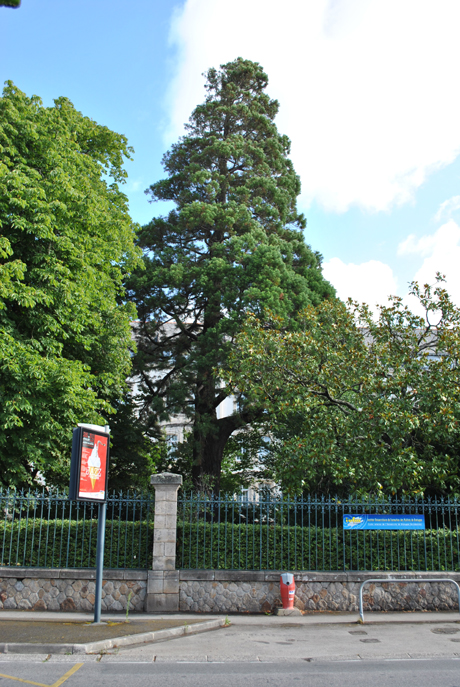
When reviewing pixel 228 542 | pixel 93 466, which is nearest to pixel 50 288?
pixel 93 466

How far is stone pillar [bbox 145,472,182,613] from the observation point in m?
10.8

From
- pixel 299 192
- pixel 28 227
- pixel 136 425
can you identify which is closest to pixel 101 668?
pixel 28 227

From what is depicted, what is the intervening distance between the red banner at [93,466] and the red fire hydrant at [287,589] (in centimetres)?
392

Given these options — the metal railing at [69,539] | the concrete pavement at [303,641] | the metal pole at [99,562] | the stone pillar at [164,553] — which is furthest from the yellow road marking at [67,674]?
the metal railing at [69,539]

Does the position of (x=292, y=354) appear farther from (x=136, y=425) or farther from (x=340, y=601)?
(x=136, y=425)

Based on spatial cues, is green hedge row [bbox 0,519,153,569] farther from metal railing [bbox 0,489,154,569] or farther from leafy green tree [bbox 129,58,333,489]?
leafy green tree [bbox 129,58,333,489]

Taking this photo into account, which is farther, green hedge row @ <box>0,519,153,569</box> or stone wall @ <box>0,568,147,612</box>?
green hedge row @ <box>0,519,153,569</box>

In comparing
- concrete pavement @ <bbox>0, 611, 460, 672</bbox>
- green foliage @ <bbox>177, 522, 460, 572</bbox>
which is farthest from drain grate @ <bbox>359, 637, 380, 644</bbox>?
green foliage @ <bbox>177, 522, 460, 572</bbox>

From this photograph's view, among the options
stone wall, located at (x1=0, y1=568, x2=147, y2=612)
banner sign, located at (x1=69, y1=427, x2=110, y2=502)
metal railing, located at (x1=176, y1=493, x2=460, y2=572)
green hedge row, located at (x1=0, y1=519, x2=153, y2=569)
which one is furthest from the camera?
metal railing, located at (x1=176, y1=493, x2=460, y2=572)

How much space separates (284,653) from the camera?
25.8ft

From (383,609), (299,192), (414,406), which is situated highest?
(299,192)

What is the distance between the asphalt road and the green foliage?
3977 mm

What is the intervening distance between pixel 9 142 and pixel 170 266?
835 centimetres

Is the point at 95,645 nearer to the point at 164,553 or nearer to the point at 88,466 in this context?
the point at 88,466
